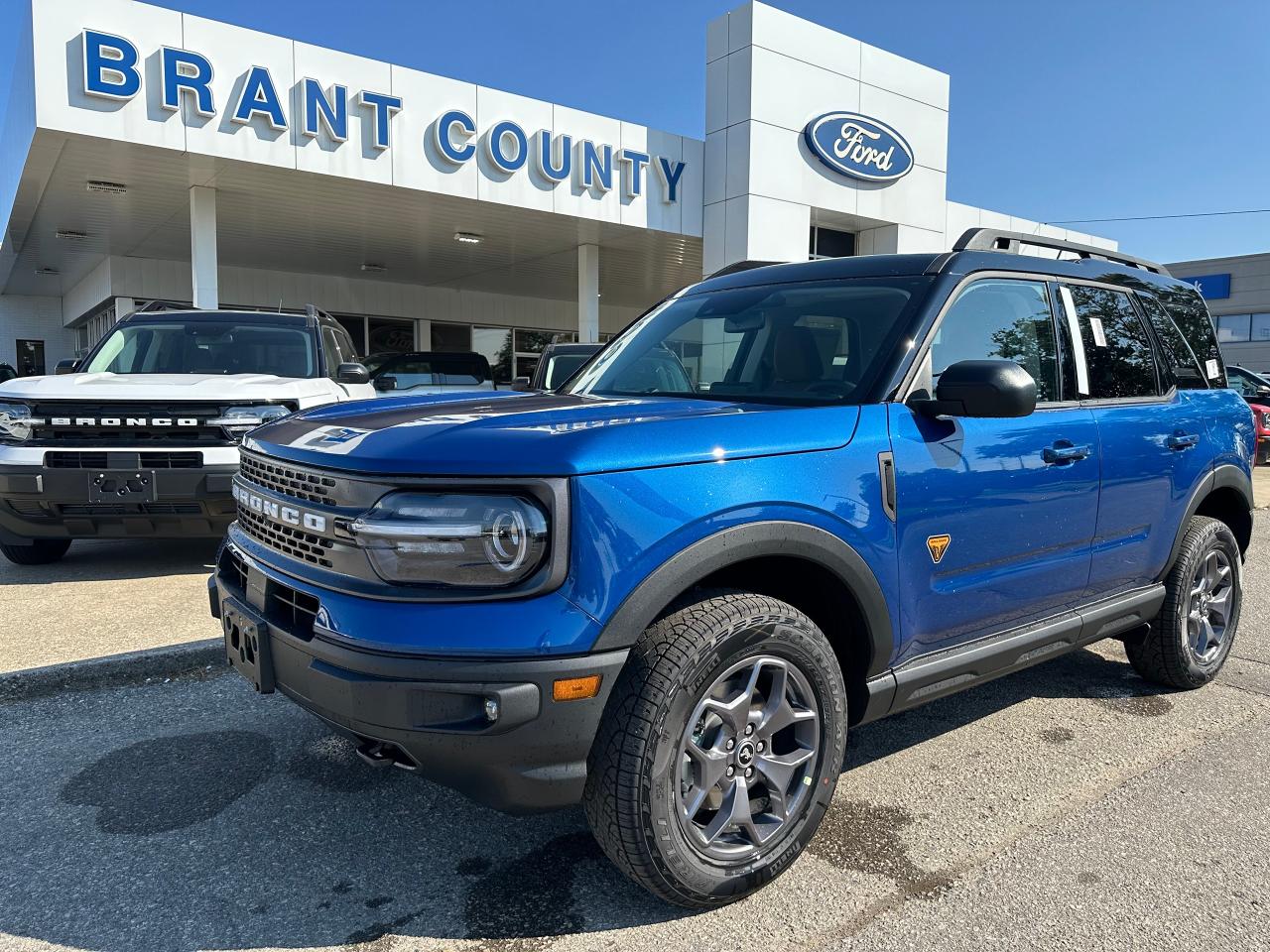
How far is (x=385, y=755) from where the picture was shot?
215 cm

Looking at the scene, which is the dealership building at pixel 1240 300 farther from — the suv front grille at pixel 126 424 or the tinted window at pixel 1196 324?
the suv front grille at pixel 126 424

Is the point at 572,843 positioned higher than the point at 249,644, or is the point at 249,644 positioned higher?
the point at 249,644

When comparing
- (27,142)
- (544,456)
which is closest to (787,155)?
(27,142)

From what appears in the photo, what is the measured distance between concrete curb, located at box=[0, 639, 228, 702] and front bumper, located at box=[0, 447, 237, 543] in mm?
1344

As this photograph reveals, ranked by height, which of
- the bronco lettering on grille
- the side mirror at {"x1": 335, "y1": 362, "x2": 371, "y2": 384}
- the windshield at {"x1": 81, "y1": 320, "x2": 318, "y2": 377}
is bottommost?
the bronco lettering on grille

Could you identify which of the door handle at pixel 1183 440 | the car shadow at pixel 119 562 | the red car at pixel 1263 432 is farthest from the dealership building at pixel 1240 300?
the car shadow at pixel 119 562

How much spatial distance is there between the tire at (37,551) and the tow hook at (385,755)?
4.92 metres

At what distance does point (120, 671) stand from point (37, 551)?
2.73m

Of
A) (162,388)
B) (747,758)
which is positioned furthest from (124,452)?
(747,758)

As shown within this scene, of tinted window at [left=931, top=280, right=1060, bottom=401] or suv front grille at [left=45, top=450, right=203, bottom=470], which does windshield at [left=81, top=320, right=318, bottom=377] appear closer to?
suv front grille at [left=45, top=450, right=203, bottom=470]

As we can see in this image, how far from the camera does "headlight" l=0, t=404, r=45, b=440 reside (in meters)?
5.34

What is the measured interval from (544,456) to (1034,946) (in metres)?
1.70

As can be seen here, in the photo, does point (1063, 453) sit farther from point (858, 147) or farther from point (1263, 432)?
point (858, 147)

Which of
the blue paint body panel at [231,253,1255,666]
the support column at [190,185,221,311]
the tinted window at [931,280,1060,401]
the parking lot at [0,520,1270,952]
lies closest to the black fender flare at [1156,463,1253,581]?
the blue paint body panel at [231,253,1255,666]
